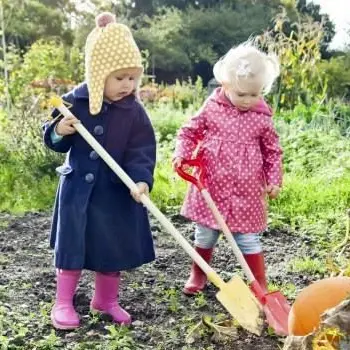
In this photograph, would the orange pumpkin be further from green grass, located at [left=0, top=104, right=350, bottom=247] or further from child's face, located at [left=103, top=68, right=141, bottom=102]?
green grass, located at [left=0, top=104, right=350, bottom=247]

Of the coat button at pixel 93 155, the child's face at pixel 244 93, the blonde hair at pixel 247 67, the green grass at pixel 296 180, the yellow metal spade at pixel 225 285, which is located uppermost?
the blonde hair at pixel 247 67

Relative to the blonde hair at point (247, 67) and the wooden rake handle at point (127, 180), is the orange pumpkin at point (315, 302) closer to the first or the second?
the wooden rake handle at point (127, 180)

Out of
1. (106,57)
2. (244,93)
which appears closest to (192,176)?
(244,93)

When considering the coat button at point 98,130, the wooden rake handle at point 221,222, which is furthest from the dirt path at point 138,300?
the coat button at point 98,130

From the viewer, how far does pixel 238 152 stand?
378cm

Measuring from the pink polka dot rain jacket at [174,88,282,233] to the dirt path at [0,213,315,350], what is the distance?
418 mm

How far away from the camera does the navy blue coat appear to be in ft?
11.0

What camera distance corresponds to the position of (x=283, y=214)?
572 centimetres

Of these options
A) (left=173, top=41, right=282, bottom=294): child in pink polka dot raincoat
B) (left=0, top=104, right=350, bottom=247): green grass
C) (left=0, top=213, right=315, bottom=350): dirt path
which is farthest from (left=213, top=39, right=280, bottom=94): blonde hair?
(left=0, top=104, right=350, bottom=247): green grass

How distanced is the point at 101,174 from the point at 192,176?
464 millimetres

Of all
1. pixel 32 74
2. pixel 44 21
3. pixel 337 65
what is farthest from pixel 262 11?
pixel 32 74

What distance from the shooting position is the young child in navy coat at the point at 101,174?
3.32 meters

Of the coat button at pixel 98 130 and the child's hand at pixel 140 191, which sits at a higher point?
the coat button at pixel 98 130

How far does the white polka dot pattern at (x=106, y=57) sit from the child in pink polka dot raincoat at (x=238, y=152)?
0.61 metres
